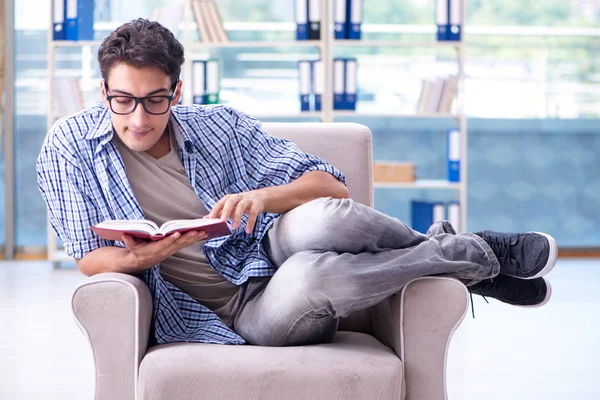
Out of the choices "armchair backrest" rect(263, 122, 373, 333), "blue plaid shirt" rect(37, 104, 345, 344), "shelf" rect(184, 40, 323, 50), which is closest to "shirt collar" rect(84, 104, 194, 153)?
"blue plaid shirt" rect(37, 104, 345, 344)

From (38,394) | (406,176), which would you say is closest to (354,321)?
(38,394)

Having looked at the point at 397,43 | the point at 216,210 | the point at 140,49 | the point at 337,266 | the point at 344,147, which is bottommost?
the point at 337,266

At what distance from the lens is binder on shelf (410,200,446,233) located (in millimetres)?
4984

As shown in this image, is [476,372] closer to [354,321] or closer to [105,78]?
[354,321]

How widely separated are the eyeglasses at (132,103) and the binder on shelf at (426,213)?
329 centimetres

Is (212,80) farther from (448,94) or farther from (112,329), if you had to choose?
(112,329)

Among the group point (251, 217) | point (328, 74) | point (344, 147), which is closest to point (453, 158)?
point (328, 74)

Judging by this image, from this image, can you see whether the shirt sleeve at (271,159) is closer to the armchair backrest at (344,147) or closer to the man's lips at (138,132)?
the armchair backrest at (344,147)

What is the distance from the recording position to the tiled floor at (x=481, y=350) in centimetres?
253

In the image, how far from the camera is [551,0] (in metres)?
5.89

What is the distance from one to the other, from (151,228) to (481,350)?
1786mm

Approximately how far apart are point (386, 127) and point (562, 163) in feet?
4.18

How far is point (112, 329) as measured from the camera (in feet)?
5.22

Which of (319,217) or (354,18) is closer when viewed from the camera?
(319,217)
